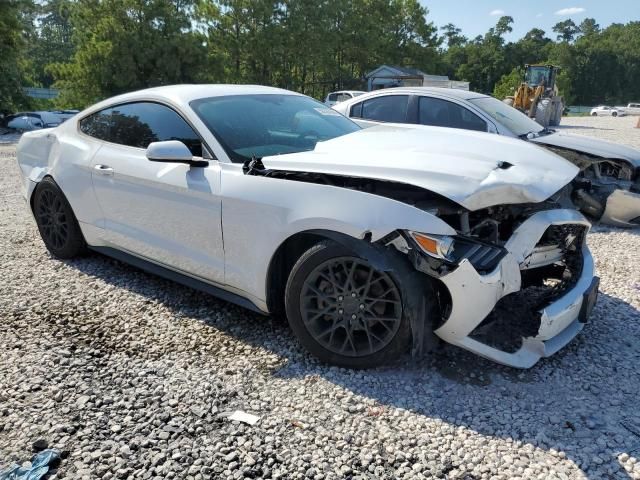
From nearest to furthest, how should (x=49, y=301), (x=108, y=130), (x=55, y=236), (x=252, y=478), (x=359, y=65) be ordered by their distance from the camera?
(x=252, y=478)
(x=49, y=301)
(x=108, y=130)
(x=55, y=236)
(x=359, y=65)

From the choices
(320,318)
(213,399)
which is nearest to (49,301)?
(213,399)

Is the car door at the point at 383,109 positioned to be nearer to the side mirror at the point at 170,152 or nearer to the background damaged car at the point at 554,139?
the background damaged car at the point at 554,139

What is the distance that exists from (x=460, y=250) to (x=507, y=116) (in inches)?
187

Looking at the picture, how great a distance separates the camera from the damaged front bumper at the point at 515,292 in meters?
2.55

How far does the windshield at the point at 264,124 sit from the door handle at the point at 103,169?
2.85ft

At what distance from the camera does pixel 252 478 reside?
2131 mm

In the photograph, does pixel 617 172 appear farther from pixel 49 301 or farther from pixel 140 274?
pixel 49 301

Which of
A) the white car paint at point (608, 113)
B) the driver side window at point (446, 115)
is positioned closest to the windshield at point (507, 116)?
the driver side window at point (446, 115)

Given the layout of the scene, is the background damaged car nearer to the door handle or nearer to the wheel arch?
the door handle

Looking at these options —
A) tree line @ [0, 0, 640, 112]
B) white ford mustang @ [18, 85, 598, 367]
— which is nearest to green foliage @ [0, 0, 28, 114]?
tree line @ [0, 0, 640, 112]

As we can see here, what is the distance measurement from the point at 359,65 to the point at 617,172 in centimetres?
4452

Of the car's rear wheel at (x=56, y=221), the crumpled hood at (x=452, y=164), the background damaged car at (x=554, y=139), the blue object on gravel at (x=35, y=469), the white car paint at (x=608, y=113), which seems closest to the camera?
the blue object on gravel at (x=35, y=469)

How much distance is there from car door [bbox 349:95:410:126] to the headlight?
4.66 metres

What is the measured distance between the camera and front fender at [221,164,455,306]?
2.60 metres
